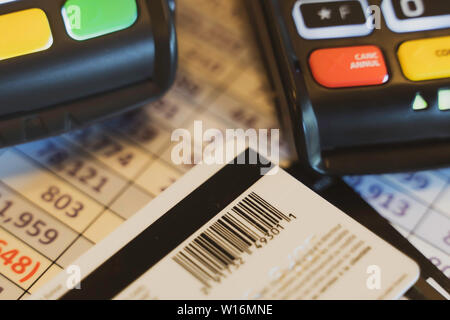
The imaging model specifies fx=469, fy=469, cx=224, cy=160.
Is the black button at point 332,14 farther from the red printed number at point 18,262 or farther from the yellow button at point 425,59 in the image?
the red printed number at point 18,262

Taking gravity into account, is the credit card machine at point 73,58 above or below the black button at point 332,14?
above

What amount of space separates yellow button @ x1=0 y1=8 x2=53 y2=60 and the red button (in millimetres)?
170

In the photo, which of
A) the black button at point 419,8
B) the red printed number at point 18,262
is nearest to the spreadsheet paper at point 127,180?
the red printed number at point 18,262

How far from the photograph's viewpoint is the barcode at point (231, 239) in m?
0.27

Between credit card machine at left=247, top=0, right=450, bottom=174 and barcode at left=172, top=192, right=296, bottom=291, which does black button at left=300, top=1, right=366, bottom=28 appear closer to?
credit card machine at left=247, top=0, right=450, bottom=174

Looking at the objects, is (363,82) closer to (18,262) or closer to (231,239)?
(231,239)

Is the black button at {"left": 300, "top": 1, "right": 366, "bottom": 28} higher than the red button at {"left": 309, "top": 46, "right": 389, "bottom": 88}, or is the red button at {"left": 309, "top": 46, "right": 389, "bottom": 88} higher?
the black button at {"left": 300, "top": 1, "right": 366, "bottom": 28}

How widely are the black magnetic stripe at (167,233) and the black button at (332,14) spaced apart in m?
0.11

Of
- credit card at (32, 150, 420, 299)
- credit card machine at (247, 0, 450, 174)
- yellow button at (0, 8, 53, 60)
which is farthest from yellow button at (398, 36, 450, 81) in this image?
yellow button at (0, 8, 53, 60)

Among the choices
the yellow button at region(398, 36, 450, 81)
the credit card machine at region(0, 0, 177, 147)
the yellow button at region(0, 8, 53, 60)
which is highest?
the yellow button at region(0, 8, 53, 60)

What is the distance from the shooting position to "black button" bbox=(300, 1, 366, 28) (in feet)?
1.04

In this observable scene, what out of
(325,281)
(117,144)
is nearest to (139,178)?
(117,144)

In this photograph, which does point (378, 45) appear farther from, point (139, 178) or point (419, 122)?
point (139, 178)
